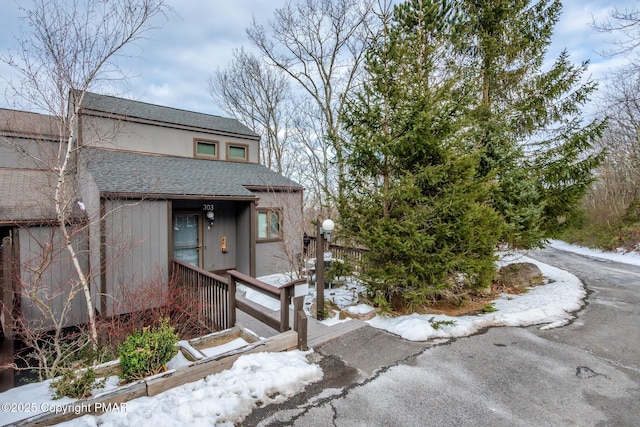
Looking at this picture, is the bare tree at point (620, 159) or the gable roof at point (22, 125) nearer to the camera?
the gable roof at point (22, 125)

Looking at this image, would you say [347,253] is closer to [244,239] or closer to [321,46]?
[244,239]

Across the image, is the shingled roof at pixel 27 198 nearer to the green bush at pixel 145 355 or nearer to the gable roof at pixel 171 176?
the gable roof at pixel 171 176

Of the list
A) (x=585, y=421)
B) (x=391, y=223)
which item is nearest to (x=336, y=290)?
(x=391, y=223)

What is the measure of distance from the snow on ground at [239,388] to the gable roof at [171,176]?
156 inches

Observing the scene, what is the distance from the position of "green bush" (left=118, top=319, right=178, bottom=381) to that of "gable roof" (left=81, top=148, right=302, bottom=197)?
373cm

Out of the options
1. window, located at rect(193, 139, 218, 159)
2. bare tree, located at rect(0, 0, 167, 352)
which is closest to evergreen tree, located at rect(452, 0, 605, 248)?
bare tree, located at rect(0, 0, 167, 352)

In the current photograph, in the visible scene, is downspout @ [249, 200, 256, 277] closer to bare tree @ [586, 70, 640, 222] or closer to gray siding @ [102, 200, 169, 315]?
gray siding @ [102, 200, 169, 315]

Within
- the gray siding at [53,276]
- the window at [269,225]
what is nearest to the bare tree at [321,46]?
the window at [269,225]

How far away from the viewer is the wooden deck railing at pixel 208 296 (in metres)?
4.91

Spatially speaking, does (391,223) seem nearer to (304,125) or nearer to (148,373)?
(148,373)

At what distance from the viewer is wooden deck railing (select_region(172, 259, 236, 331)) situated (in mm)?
4906

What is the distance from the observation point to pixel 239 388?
10.4 ft

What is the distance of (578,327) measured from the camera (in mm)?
5105

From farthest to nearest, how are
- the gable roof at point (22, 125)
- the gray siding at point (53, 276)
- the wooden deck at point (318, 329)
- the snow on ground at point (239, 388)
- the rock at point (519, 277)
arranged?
the gable roof at point (22, 125) < the rock at point (519, 277) < the gray siding at point (53, 276) < the wooden deck at point (318, 329) < the snow on ground at point (239, 388)
